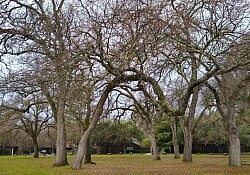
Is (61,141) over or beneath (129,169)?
over

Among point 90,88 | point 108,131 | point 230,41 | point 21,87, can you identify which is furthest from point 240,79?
point 108,131

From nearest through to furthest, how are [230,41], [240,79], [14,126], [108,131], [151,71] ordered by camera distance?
[230,41]
[151,71]
[240,79]
[14,126]
[108,131]

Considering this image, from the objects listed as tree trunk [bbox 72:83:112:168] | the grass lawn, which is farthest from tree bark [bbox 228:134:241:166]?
tree trunk [bbox 72:83:112:168]

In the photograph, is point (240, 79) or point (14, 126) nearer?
point (240, 79)

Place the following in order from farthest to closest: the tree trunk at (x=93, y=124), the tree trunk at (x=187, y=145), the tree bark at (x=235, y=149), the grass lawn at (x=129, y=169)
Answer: the tree trunk at (x=187, y=145), the tree bark at (x=235, y=149), the tree trunk at (x=93, y=124), the grass lawn at (x=129, y=169)

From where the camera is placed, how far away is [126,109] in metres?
29.7

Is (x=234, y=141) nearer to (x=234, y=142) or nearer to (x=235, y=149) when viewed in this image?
(x=234, y=142)

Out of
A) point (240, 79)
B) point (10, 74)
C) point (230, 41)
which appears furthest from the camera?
point (240, 79)

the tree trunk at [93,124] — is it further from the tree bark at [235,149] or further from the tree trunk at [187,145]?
the tree trunk at [187,145]

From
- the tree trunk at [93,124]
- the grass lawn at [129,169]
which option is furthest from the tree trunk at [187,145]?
the tree trunk at [93,124]

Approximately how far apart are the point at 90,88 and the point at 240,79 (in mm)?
10246

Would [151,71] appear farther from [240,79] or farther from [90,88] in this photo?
[240,79]

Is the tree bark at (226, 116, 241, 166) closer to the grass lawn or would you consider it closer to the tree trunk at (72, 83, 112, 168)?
the grass lawn

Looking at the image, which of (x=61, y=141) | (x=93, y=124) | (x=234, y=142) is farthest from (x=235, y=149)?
(x=61, y=141)
